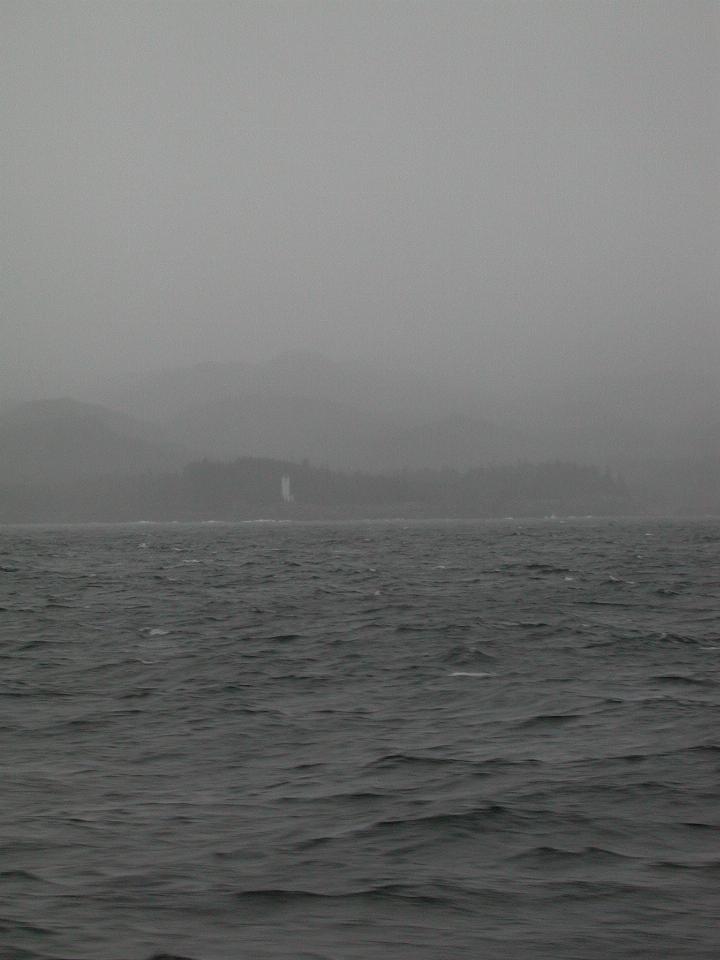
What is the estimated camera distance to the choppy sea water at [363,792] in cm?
1027

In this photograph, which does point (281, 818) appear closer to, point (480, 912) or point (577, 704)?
point (480, 912)

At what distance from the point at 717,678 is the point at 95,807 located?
1511cm

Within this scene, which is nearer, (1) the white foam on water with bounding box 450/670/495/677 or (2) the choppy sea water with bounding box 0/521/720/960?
(2) the choppy sea water with bounding box 0/521/720/960

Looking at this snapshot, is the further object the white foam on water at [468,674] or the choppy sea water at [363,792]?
the white foam on water at [468,674]

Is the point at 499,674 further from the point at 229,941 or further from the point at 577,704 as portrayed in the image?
the point at 229,941

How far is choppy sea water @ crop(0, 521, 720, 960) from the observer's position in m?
10.3

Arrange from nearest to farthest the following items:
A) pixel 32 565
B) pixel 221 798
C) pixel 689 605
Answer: pixel 221 798
pixel 689 605
pixel 32 565

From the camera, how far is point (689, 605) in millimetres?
41938

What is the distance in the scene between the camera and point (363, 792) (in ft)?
49.6

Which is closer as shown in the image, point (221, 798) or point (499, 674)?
point (221, 798)

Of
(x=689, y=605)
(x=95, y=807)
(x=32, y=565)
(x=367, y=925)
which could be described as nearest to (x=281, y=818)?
(x=95, y=807)

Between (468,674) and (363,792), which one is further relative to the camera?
(468,674)

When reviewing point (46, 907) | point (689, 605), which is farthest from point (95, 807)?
point (689, 605)

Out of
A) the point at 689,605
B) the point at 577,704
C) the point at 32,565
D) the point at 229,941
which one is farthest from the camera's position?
the point at 32,565
